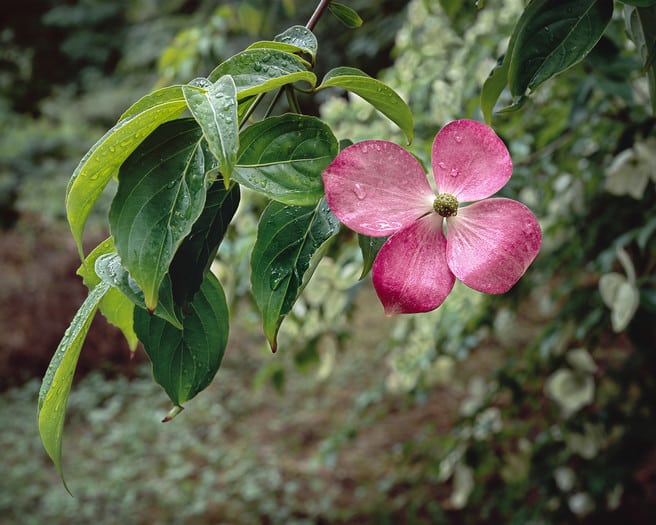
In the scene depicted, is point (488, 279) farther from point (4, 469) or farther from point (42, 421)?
point (4, 469)

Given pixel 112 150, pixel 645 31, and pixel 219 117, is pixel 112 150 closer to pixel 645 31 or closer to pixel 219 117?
pixel 219 117

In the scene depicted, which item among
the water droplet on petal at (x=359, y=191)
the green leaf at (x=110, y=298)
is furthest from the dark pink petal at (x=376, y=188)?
the green leaf at (x=110, y=298)

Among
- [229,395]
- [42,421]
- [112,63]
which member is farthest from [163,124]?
[112,63]

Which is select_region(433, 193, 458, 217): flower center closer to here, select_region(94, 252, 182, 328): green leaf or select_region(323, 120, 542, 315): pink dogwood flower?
select_region(323, 120, 542, 315): pink dogwood flower

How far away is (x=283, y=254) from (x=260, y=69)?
3.3 inches

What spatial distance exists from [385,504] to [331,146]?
7.51 feet

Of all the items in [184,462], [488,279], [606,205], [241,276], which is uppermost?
[488,279]

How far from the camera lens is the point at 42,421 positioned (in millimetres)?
285

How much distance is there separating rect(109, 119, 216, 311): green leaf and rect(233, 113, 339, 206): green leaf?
2cm

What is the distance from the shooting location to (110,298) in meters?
0.33

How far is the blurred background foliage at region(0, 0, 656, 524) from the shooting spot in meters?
1.08

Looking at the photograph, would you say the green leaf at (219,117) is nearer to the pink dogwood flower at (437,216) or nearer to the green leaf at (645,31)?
the pink dogwood flower at (437,216)

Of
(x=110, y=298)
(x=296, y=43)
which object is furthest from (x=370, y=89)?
(x=110, y=298)

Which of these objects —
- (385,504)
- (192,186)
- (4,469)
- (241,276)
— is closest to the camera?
(192,186)
